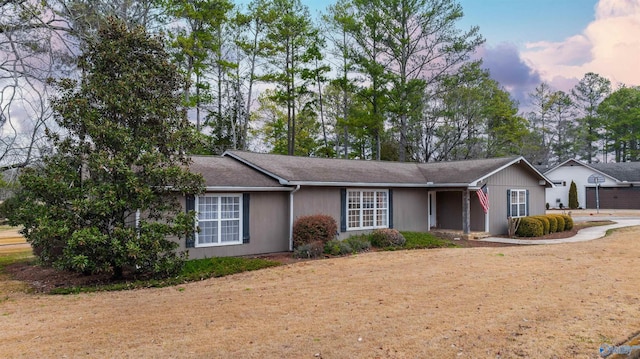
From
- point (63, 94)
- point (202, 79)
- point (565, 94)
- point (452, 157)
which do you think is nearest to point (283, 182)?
point (63, 94)

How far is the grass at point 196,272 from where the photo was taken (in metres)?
9.02

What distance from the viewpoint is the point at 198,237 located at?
12.1 meters

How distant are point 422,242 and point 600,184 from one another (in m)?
29.3

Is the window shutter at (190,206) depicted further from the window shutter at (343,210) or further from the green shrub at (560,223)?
the green shrub at (560,223)

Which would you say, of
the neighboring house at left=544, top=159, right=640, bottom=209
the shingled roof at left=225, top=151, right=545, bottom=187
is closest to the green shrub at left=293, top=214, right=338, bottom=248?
the shingled roof at left=225, top=151, right=545, bottom=187

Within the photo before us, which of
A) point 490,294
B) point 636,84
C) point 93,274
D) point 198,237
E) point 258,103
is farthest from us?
point 636,84

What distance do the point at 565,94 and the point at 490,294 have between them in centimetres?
5432

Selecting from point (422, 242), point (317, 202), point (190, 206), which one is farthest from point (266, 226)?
point (422, 242)

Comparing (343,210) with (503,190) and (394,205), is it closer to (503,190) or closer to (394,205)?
(394,205)

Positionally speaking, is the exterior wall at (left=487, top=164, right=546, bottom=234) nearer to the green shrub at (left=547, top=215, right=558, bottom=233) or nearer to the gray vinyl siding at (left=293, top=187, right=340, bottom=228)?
the green shrub at (left=547, top=215, right=558, bottom=233)

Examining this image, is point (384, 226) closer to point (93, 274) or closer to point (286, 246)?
point (286, 246)

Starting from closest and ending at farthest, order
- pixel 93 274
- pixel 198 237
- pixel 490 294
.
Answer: pixel 490 294, pixel 93 274, pixel 198 237

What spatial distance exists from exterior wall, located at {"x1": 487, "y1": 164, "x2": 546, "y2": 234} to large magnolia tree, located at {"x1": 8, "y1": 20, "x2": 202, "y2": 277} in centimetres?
1352

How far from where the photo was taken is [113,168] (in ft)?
30.8
